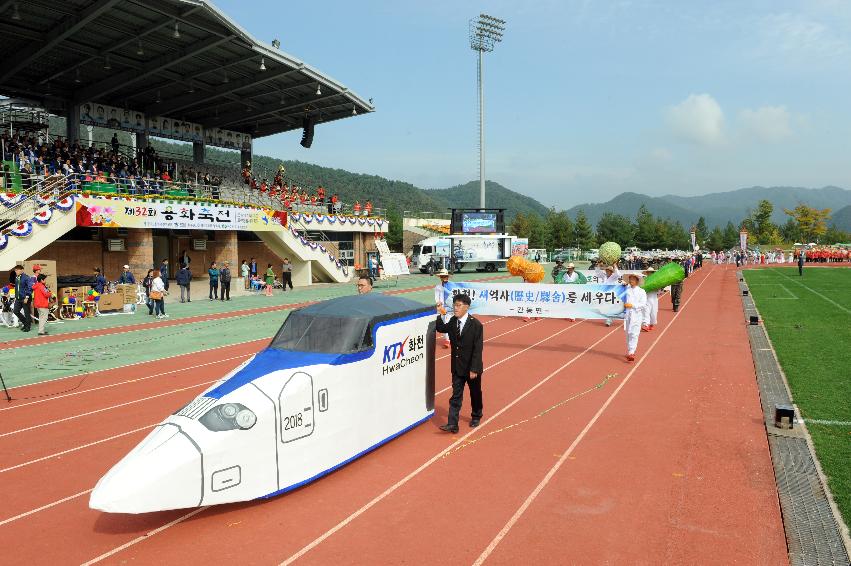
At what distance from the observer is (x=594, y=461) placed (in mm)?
7242

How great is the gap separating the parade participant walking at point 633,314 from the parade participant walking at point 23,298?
17786 mm

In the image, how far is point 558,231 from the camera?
9381cm

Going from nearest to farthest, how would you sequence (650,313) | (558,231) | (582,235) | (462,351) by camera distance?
(462,351) < (650,313) < (558,231) < (582,235)

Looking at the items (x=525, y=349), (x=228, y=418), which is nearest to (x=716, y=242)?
(x=525, y=349)

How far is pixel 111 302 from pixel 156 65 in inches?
590

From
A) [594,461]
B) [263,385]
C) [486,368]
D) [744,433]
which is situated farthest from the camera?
[486,368]

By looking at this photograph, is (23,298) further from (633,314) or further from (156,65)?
(633,314)

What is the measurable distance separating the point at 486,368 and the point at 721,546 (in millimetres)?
7573

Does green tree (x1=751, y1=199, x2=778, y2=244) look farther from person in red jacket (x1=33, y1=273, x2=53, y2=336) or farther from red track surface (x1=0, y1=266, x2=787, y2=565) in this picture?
person in red jacket (x1=33, y1=273, x2=53, y2=336)

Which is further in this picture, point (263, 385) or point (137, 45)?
point (137, 45)

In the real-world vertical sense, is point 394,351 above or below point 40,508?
above

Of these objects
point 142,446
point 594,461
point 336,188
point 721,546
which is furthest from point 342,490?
point 336,188

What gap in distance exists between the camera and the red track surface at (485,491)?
520 cm

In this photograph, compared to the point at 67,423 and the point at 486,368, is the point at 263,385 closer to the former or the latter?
the point at 67,423
